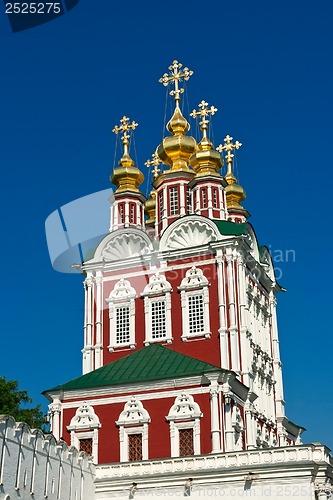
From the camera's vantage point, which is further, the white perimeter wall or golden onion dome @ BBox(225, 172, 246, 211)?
golden onion dome @ BBox(225, 172, 246, 211)

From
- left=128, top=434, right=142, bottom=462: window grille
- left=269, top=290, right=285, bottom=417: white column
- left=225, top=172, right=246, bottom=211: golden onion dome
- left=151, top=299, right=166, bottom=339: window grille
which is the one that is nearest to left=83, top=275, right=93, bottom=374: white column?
left=151, top=299, right=166, bottom=339: window grille

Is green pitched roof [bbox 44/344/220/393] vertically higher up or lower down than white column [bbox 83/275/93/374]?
lower down

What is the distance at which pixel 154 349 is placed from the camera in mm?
29547

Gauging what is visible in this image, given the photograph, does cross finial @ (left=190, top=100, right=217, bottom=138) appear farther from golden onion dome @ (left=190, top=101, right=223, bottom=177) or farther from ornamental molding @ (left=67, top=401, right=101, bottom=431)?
ornamental molding @ (left=67, top=401, right=101, bottom=431)

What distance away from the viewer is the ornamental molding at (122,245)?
107ft

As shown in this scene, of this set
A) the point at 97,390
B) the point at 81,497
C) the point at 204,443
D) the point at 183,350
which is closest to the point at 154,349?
the point at 183,350

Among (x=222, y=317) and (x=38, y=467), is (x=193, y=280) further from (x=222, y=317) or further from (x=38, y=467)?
(x=38, y=467)

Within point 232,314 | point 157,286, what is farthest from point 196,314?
point 157,286

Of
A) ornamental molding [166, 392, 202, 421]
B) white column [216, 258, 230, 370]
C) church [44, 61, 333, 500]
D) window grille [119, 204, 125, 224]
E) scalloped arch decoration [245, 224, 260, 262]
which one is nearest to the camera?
church [44, 61, 333, 500]

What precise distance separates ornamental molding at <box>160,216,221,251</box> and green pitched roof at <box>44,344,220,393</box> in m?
4.59

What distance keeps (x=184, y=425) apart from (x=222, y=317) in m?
5.18

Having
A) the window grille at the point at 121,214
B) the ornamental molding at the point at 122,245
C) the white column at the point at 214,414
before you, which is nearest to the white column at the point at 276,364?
the ornamental molding at the point at 122,245

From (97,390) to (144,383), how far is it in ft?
5.74

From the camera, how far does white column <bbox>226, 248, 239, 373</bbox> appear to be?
28969mm
